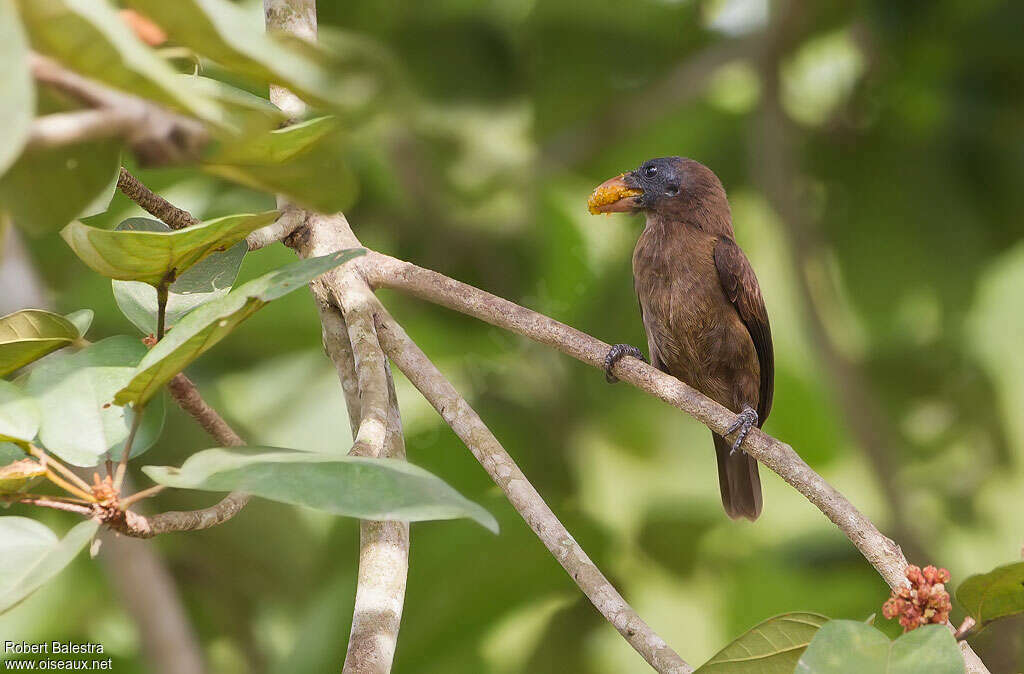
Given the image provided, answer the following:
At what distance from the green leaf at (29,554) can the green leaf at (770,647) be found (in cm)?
71

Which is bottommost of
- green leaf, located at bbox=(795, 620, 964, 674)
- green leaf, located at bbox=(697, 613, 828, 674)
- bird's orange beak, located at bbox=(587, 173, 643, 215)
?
green leaf, located at bbox=(795, 620, 964, 674)

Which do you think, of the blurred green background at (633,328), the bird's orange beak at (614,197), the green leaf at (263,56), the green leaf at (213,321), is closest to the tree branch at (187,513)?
the green leaf at (213,321)

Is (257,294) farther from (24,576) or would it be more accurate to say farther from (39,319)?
(39,319)

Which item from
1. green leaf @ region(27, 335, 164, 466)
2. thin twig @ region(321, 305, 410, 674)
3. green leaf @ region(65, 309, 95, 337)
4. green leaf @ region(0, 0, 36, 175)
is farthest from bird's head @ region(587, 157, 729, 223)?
green leaf @ region(0, 0, 36, 175)

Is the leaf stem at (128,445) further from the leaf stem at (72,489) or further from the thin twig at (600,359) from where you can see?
the thin twig at (600,359)

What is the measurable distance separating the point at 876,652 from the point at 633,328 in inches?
91.5

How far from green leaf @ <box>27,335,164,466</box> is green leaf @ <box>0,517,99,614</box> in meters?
0.15

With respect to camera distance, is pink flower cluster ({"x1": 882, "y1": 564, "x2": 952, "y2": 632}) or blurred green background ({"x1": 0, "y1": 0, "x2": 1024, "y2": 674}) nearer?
pink flower cluster ({"x1": 882, "y1": 564, "x2": 952, "y2": 632})

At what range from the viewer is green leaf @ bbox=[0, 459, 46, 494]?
111 centimetres

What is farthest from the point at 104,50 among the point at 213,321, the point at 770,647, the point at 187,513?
the point at 770,647

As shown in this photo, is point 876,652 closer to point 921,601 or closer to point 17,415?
point 921,601

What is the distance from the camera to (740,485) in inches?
115

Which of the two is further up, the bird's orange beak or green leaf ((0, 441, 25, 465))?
the bird's orange beak

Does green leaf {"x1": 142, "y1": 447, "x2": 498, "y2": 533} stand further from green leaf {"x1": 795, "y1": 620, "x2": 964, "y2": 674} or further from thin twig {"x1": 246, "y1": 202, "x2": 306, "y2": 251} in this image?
thin twig {"x1": 246, "y1": 202, "x2": 306, "y2": 251}
